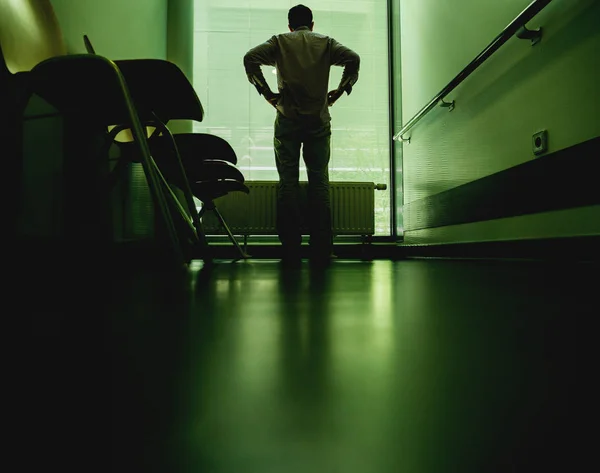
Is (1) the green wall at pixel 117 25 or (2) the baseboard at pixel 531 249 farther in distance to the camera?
(1) the green wall at pixel 117 25

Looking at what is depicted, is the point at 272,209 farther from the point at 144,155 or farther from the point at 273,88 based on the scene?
the point at 144,155

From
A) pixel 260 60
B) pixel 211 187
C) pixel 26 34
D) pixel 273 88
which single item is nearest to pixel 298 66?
pixel 260 60

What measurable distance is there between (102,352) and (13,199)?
128 cm

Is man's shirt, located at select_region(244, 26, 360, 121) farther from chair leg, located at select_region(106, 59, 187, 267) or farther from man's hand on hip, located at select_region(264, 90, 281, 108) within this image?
chair leg, located at select_region(106, 59, 187, 267)

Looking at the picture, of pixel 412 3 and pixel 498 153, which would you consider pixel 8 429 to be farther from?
pixel 412 3

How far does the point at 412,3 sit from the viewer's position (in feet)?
12.8

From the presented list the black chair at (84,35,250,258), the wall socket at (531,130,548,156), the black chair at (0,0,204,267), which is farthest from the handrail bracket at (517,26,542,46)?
the black chair at (0,0,204,267)

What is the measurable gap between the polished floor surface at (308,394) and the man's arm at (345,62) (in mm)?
2287

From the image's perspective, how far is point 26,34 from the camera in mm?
1347

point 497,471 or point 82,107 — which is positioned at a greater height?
point 82,107

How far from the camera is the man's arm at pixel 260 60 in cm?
242

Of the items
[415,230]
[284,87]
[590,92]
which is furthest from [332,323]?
[415,230]

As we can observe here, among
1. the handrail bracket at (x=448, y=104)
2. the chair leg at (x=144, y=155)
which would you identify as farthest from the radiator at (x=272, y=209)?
the chair leg at (x=144, y=155)

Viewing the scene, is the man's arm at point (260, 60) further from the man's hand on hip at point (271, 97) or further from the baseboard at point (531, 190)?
the baseboard at point (531, 190)
